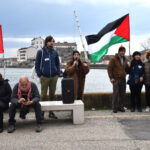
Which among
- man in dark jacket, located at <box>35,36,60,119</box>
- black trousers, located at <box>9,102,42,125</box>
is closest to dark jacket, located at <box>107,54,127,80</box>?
man in dark jacket, located at <box>35,36,60,119</box>

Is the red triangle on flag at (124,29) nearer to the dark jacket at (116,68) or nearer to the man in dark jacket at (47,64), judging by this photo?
the dark jacket at (116,68)

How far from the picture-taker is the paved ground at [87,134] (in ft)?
16.1

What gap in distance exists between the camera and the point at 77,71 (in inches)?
299

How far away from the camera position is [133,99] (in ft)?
25.9

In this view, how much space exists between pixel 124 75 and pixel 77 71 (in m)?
1.37

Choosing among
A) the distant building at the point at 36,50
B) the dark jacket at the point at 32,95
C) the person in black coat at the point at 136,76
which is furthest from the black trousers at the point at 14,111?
the distant building at the point at 36,50

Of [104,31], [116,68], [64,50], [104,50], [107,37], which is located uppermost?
[64,50]

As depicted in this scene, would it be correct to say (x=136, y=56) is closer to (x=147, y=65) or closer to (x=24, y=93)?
(x=147, y=65)

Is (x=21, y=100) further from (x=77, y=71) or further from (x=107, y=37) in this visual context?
(x=107, y=37)

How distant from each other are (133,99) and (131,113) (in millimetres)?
484

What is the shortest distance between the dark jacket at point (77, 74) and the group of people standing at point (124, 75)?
0.79 meters

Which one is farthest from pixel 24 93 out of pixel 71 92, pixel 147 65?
pixel 147 65

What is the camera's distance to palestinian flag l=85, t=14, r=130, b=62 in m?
8.12

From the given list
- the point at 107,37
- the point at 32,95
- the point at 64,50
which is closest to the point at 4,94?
the point at 32,95
